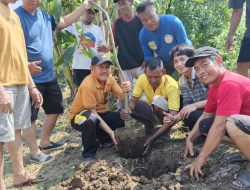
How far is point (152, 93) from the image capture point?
3.76 m

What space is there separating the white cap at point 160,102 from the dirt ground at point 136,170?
1.18ft

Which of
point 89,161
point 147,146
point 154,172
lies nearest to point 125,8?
point 147,146

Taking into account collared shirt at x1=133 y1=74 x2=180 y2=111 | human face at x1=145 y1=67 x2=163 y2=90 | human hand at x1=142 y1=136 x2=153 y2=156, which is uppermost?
human face at x1=145 y1=67 x2=163 y2=90

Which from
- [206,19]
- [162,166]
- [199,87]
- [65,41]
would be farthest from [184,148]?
[206,19]

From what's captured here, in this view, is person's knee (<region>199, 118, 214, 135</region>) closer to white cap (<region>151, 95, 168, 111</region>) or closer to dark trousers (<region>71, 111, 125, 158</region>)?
white cap (<region>151, 95, 168, 111</region>)

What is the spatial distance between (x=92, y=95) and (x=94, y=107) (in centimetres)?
12

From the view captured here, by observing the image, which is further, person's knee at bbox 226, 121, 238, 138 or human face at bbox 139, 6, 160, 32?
human face at bbox 139, 6, 160, 32

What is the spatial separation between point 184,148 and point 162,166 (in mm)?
279

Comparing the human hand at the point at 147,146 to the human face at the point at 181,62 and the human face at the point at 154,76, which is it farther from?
the human face at the point at 181,62

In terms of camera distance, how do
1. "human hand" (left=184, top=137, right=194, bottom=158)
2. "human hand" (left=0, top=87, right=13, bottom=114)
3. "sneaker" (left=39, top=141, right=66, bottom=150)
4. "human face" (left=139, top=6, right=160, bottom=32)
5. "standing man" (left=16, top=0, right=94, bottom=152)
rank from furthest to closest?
"sneaker" (left=39, top=141, right=66, bottom=150), "human face" (left=139, top=6, right=160, bottom=32), "standing man" (left=16, top=0, right=94, bottom=152), "human hand" (left=184, top=137, right=194, bottom=158), "human hand" (left=0, top=87, right=13, bottom=114)

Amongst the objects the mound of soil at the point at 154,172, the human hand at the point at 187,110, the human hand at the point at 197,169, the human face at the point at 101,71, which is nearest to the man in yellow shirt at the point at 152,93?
the human hand at the point at 187,110

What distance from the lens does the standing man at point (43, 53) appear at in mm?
3639

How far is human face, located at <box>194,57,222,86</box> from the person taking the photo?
2.79 metres

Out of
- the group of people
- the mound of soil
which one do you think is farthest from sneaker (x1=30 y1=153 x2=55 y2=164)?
the mound of soil
